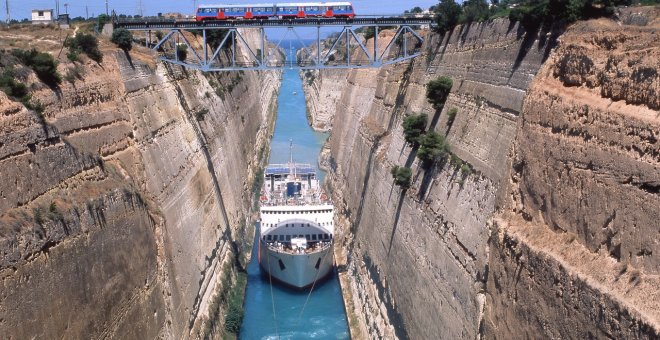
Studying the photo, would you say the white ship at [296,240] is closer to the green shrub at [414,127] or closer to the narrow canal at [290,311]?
the narrow canal at [290,311]

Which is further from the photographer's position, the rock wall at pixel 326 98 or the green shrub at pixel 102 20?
the rock wall at pixel 326 98

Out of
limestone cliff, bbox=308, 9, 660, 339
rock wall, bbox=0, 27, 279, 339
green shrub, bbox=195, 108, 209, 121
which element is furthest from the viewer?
green shrub, bbox=195, 108, 209, 121

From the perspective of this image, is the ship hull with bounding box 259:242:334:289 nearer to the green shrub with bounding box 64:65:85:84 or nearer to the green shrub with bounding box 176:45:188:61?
the green shrub with bounding box 176:45:188:61

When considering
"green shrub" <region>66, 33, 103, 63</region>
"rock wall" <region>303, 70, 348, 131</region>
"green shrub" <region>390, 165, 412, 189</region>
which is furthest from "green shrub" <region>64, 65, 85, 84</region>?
"rock wall" <region>303, 70, 348, 131</region>

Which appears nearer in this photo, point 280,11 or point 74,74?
point 74,74

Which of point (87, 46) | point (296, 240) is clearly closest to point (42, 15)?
point (87, 46)

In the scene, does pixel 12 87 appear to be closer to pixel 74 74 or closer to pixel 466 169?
pixel 74 74

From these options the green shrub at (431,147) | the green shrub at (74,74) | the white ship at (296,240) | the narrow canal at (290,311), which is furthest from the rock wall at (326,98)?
the green shrub at (74,74)
